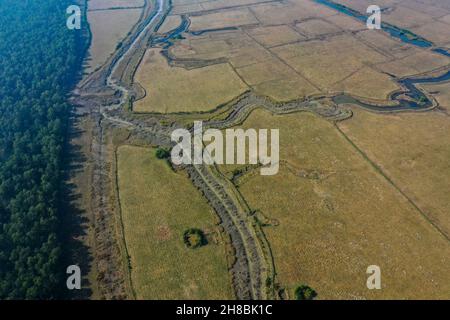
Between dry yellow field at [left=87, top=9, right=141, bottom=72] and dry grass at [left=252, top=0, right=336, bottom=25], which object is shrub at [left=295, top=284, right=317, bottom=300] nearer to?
dry yellow field at [left=87, top=9, right=141, bottom=72]

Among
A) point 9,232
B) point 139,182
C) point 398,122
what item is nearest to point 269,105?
point 398,122

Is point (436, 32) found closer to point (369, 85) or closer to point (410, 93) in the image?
point (410, 93)

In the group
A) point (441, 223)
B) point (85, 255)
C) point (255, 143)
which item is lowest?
point (85, 255)

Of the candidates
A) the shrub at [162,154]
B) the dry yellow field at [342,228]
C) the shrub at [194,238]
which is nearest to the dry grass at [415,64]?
the dry yellow field at [342,228]

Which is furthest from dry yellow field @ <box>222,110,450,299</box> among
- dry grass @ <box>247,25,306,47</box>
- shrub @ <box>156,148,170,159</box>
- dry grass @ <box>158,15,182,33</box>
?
dry grass @ <box>158,15,182,33</box>
